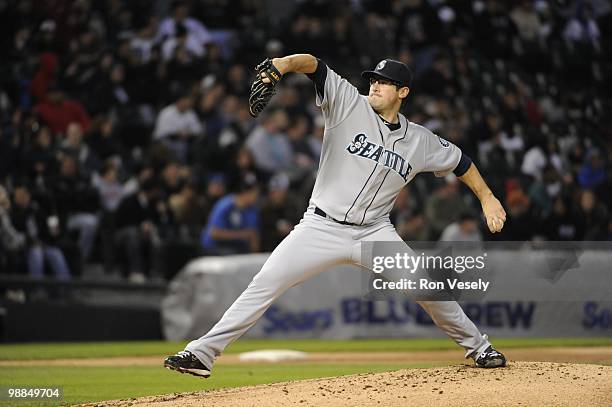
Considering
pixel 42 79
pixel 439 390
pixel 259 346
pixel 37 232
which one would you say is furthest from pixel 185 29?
pixel 439 390

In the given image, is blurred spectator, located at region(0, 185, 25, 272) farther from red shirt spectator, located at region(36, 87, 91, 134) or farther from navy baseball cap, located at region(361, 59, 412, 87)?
navy baseball cap, located at region(361, 59, 412, 87)

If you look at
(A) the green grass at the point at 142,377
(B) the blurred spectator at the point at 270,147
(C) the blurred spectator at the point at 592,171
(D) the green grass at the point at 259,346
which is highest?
(B) the blurred spectator at the point at 270,147

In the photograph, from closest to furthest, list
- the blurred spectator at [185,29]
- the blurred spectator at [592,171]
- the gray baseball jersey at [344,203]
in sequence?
the gray baseball jersey at [344,203], the blurred spectator at [592,171], the blurred spectator at [185,29]

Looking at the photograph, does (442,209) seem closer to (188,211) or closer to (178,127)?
(188,211)

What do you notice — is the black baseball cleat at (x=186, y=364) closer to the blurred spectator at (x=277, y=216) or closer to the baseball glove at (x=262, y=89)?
the baseball glove at (x=262, y=89)

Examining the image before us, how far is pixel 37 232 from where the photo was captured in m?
12.1

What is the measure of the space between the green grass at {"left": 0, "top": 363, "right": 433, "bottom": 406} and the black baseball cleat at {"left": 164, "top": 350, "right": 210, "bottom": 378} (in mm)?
1227

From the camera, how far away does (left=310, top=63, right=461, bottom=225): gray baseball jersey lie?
6.25 m

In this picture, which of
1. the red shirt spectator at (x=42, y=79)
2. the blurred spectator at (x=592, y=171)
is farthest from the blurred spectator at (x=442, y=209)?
the red shirt spectator at (x=42, y=79)

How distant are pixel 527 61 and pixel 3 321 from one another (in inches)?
395

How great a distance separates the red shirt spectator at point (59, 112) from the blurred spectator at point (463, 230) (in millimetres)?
5133

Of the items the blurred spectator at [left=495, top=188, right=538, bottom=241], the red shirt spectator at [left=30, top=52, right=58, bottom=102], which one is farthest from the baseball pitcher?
the red shirt spectator at [left=30, top=52, right=58, bottom=102]

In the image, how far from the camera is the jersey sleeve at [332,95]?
20.2ft

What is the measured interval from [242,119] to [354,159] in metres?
8.98
